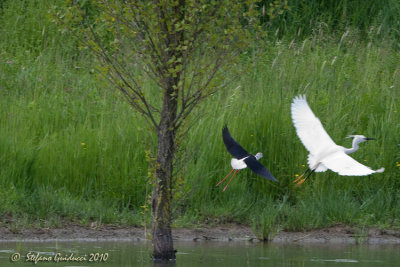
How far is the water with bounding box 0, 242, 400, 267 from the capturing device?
5.83 meters

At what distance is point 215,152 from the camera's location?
8.52 meters

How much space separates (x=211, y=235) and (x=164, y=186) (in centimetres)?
178

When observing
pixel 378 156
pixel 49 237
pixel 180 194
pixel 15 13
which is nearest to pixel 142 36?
pixel 180 194

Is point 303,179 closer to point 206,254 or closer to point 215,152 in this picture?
point 215,152

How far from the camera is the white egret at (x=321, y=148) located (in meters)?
6.25

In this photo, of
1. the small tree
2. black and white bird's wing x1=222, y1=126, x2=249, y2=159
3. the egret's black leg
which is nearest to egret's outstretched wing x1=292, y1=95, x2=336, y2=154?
the egret's black leg

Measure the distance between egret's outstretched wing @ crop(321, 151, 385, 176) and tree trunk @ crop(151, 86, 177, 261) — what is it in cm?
150

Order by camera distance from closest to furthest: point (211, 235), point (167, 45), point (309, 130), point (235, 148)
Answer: point (167, 45) → point (235, 148) → point (309, 130) → point (211, 235)

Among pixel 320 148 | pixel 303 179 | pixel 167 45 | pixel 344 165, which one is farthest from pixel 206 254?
pixel 303 179

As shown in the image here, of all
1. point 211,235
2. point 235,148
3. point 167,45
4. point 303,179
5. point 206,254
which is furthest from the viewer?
point 303,179

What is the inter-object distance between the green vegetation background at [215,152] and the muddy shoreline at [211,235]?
0.38 ft

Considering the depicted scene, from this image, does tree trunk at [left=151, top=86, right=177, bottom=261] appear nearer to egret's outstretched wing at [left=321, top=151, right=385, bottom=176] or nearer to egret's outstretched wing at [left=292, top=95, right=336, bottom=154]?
egret's outstretched wing at [left=321, top=151, right=385, bottom=176]

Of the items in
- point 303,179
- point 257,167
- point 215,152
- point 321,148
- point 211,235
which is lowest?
point 211,235

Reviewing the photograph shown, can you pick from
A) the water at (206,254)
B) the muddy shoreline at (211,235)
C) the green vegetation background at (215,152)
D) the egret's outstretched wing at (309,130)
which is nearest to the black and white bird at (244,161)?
the green vegetation background at (215,152)
